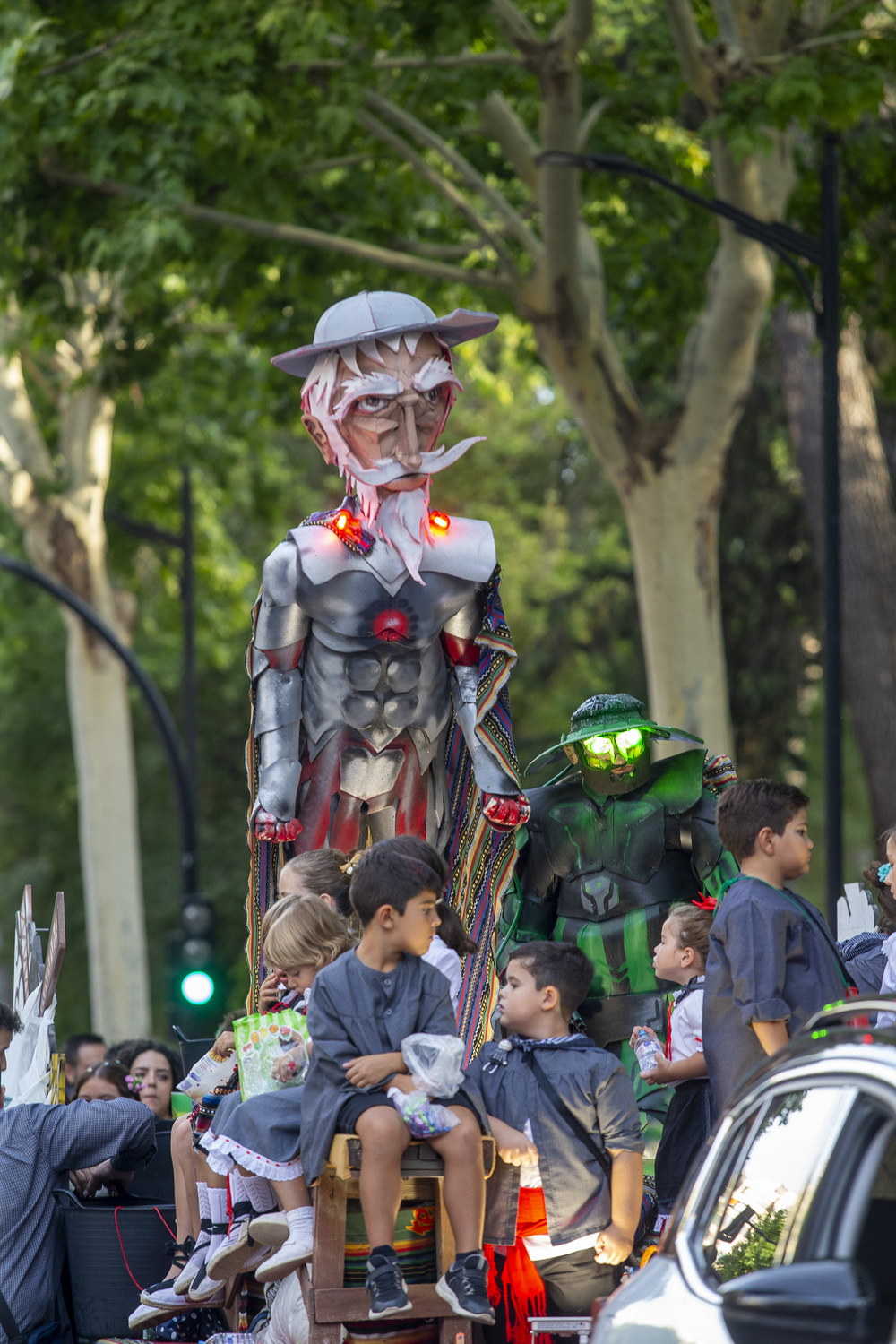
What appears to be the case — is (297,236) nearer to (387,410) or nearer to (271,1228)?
(387,410)

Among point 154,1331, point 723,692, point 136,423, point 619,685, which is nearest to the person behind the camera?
point 154,1331

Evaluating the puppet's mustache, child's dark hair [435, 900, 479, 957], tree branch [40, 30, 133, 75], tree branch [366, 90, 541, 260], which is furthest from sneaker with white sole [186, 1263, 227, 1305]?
tree branch [366, 90, 541, 260]

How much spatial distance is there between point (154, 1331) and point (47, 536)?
43.0ft

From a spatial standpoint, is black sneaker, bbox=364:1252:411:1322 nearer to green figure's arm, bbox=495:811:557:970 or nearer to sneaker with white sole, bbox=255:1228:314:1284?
sneaker with white sole, bbox=255:1228:314:1284

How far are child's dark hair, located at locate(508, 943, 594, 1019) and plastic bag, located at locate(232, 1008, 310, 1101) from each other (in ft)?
2.11

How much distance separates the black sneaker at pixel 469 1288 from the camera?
4270mm

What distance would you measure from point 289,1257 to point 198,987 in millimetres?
6996

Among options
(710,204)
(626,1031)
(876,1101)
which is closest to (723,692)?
(710,204)

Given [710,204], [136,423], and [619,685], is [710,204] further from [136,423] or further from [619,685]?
[619,685]

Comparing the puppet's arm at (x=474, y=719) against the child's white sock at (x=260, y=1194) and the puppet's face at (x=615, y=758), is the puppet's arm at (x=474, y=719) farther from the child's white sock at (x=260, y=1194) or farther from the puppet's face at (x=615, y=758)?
the child's white sock at (x=260, y=1194)

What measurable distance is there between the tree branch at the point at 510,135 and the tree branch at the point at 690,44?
1.35 m

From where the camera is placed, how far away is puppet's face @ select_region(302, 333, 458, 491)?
243 inches

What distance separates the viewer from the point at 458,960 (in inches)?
215

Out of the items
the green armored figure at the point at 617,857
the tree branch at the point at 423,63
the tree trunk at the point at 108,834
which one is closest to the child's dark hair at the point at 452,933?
the green armored figure at the point at 617,857
